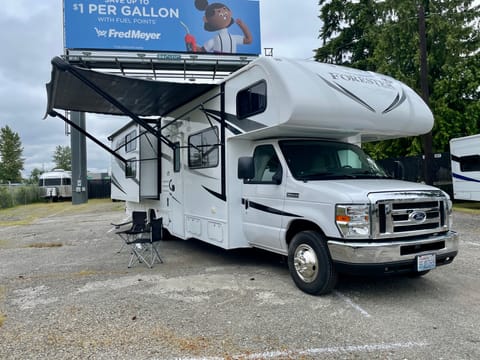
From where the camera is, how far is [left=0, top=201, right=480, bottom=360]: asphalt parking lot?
144 inches

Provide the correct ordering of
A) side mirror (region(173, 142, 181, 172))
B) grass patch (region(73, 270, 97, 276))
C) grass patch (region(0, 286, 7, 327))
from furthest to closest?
side mirror (region(173, 142, 181, 172)) → grass patch (region(73, 270, 97, 276)) → grass patch (region(0, 286, 7, 327))

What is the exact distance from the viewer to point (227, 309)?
468 centimetres

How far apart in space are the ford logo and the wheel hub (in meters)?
1.25

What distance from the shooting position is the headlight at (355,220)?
4.45 m

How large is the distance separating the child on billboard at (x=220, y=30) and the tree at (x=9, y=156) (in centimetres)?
4228

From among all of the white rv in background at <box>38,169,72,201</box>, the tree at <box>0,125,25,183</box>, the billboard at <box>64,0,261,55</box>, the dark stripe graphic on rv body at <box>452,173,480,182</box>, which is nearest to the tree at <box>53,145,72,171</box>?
the tree at <box>0,125,25,183</box>

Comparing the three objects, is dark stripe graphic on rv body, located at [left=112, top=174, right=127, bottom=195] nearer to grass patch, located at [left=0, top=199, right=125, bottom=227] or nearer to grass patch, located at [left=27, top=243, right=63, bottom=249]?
grass patch, located at [left=27, top=243, right=63, bottom=249]

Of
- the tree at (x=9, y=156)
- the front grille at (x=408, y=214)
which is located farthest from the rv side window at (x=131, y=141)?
the tree at (x=9, y=156)

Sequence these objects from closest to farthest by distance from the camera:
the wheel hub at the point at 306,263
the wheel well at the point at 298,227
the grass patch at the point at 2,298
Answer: the grass patch at the point at 2,298
the wheel hub at the point at 306,263
the wheel well at the point at 298,227

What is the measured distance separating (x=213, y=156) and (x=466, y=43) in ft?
56.2

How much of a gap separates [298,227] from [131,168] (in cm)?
563

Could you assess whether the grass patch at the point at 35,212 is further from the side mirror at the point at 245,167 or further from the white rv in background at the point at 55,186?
the side mirror at the point at 245,167

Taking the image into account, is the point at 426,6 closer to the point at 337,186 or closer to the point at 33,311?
the point at 337,186

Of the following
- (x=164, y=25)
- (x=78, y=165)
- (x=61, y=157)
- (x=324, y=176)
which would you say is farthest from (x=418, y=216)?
(x=61, y=157)
